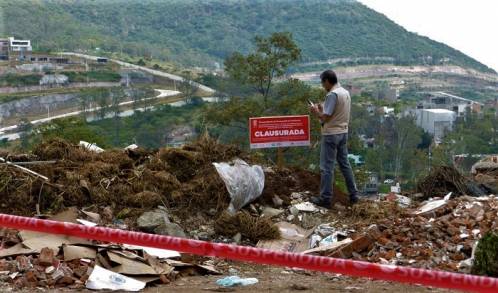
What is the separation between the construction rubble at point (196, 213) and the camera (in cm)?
602

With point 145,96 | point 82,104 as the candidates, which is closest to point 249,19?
point 145,96

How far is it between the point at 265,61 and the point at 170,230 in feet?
67.0

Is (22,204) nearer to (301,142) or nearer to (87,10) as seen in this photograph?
(301,142)

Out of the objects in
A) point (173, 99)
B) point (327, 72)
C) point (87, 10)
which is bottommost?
point (173, 99)

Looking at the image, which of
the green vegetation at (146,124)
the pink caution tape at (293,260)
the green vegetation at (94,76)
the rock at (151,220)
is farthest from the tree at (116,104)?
the pink caution tape at (293,260)

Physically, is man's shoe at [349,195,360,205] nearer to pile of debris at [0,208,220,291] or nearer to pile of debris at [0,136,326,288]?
pile of debris at [0,136,326,288]

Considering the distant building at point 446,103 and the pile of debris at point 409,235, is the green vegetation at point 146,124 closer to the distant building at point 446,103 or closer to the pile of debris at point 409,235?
the pile of debris at point 409,235

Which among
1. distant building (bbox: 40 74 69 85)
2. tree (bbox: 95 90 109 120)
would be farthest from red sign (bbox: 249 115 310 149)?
distant building (bbox: 40 74 69 85)

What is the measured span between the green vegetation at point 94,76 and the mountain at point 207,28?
14953 millimetres

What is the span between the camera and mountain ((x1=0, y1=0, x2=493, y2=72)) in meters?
97.7

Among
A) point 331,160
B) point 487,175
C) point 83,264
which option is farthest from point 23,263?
point 487,175

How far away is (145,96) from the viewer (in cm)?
6244

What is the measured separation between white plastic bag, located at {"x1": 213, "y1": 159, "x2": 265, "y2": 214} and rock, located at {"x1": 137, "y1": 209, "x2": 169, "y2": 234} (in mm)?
931

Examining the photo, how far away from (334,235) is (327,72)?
209 cm
